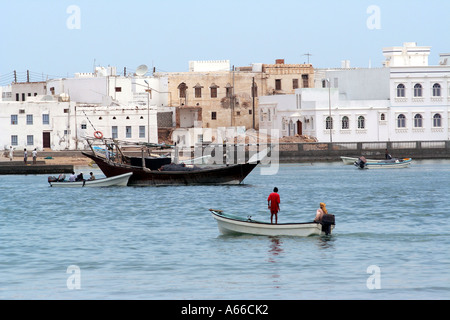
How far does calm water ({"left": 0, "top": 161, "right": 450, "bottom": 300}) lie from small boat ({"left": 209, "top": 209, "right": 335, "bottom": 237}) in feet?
0.97

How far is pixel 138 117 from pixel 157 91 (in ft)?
43.4

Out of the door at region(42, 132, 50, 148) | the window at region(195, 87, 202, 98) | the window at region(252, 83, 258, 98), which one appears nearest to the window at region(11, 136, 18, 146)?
the door at region(42, 132, 50, 148)

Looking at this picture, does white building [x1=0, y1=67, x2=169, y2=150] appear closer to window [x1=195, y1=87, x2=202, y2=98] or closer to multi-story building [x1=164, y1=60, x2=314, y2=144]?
multi-story building [x1=164, y1=60, x2=314, y2=144]

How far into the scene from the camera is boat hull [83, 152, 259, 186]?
54.0m

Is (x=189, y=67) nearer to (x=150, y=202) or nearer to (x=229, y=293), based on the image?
(x=150, y=202)

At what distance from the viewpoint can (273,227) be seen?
91.4 feet

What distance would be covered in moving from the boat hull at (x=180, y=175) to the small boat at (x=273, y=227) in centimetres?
2535

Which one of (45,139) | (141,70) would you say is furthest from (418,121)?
(45,139)

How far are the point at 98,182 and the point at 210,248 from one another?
27.3 meters

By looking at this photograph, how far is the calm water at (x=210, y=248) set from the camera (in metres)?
21.3

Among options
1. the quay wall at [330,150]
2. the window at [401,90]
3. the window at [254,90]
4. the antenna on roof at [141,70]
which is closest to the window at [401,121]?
the window at [401,90]

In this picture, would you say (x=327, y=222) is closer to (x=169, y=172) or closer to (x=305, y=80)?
(x=169, y=172)

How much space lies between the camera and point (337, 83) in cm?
8962

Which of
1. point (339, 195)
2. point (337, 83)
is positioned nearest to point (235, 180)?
point (339, 195)
